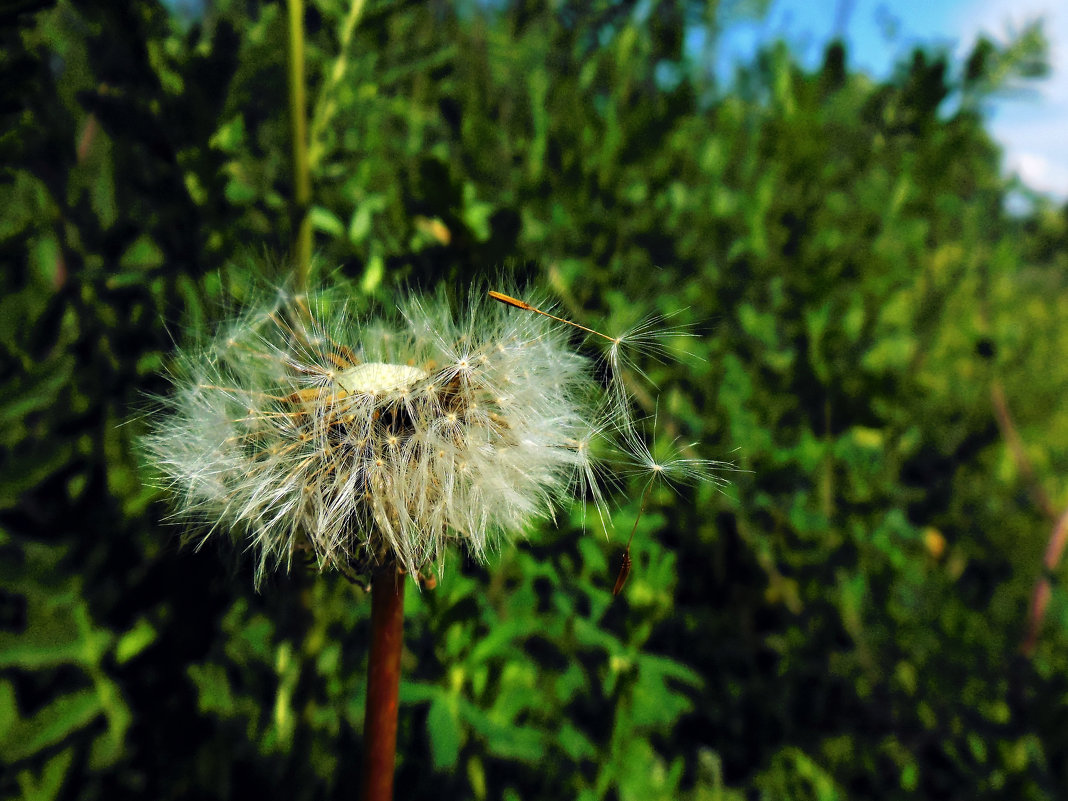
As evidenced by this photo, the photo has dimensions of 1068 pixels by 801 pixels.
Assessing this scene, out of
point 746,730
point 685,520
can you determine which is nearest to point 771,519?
point 685,520

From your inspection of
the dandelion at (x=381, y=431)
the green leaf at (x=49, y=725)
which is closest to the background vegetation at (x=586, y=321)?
the green leaf at (x=49, y=725)

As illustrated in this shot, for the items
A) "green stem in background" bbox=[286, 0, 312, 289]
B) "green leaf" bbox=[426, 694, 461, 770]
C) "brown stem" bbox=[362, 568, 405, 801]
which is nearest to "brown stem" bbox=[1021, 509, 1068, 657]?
"green leaf" bbox=[426, 694, 461, 770]

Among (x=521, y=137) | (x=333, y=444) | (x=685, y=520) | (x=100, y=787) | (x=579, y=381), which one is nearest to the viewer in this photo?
(x=333, y=444)

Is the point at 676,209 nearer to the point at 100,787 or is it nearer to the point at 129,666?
the point at 129,666

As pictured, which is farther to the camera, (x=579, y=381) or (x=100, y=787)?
(x=100, y=787)

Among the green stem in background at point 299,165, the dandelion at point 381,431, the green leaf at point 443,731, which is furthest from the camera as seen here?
the green stem in background at point 299,165

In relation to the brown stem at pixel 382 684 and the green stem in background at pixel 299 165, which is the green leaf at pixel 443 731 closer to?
the brown stem at pixel 382 684
